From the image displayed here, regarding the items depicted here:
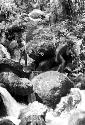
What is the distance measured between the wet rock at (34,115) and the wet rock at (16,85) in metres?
1.26

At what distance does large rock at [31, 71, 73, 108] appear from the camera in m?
11.4

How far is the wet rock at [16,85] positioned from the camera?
448 inches

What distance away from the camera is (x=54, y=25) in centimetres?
1642

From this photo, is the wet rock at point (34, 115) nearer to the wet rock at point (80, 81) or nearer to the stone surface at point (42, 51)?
the wet rock at point (80, 81)

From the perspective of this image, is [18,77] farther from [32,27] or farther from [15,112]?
[32,27]

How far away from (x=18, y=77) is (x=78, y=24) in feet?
18.5

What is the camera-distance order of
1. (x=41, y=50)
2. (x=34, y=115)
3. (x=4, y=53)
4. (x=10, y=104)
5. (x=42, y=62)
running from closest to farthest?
1. (x=34, y=115)
2. (x=10, y=104)
3. (x=41, y=50)
4. (x=42, y=62)
5. (x=4, y=53)

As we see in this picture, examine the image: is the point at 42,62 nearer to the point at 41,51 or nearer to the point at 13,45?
the point at 41,51

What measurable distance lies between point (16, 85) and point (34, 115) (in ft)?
6.78

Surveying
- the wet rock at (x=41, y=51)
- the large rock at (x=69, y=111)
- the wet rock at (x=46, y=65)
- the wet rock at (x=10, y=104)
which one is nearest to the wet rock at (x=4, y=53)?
the wet rock at (x=41, y=51)

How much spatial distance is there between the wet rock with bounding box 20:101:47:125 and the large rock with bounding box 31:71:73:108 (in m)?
1.25

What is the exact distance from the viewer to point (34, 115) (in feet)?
31.6

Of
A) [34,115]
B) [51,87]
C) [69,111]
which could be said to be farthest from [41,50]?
[34,115]

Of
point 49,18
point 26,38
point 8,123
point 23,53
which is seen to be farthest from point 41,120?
point 49,18
